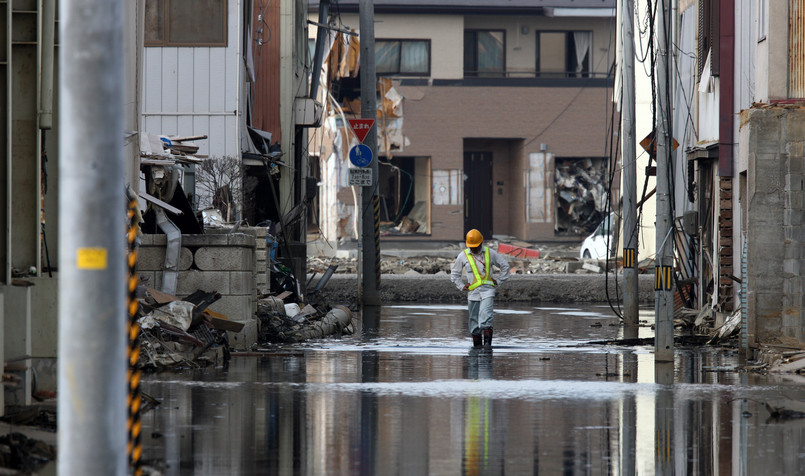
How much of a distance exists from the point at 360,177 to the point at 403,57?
24.4 m

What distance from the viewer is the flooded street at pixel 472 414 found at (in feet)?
25.9

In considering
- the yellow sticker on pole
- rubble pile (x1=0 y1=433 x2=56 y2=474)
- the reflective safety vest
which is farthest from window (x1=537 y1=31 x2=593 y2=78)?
the yellow sticker on pole

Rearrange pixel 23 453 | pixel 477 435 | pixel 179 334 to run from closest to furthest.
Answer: pixel 23 453 → pixel 477 435 → pixel 179 334

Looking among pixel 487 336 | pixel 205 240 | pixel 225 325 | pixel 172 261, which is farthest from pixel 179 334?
pixel 487 336

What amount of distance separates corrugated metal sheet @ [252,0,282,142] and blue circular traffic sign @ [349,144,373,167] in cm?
268

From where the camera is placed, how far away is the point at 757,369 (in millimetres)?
13289

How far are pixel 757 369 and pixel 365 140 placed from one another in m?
12.1

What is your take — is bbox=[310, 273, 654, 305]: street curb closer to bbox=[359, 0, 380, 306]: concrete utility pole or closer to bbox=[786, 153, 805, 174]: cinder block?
bbox=[359, 0, 380, 306]: concrete utility pole

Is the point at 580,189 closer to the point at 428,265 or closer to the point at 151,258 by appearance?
the point at 428,265

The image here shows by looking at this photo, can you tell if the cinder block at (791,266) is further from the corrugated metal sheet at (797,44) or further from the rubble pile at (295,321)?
the rubble pile at (295,321)

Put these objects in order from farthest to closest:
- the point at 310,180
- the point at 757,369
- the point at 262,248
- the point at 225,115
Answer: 1. the point at 310,180
2. the point at 225,115
3. the point at 262,248
4. the point at 757,369

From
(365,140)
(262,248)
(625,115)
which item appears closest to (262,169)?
(365,140)

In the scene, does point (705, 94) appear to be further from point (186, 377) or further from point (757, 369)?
point (186, 377)

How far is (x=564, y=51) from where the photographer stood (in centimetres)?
4791
